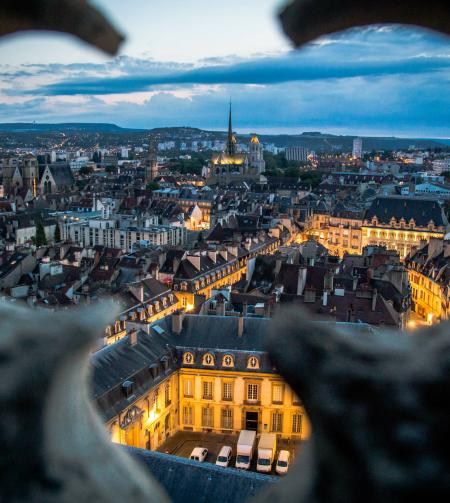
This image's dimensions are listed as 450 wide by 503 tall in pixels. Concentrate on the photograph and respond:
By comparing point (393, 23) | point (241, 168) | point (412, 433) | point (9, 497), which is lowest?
point (241, 168)

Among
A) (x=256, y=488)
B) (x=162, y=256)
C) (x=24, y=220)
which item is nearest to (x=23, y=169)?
(x=24, y=220)

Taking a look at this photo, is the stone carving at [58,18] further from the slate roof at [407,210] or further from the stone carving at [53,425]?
the slate roof at [407,210]

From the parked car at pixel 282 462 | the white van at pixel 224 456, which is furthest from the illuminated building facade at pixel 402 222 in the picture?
the white van at pixel 224 456

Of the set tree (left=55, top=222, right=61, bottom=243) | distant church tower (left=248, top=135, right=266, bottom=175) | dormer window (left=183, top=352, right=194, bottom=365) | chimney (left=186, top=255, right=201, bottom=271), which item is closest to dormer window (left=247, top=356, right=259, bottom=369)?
dormer window (left=183, top=352, right=194, bottom=365)

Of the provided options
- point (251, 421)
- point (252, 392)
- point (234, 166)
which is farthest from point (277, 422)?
point (234, 166)

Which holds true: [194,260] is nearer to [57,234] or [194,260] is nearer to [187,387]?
[187,387]

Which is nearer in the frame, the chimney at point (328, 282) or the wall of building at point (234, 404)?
the wall of building at point (234, 404)

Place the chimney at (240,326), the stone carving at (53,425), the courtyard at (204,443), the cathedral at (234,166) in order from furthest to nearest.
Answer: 1. the cathedral at (234,166)
2. the chimney at (240,326)
3. the courtyard at (204,443)
4. the stone carving at (53,425)

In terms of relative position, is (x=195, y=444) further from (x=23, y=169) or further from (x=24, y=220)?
(x=23, y=169)
